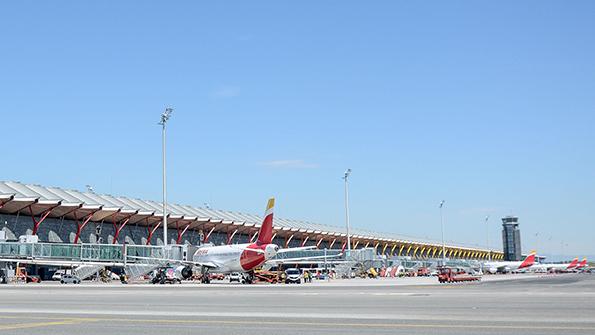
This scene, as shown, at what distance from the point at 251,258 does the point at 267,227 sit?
168 inches

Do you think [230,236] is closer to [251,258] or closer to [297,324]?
[251,258]

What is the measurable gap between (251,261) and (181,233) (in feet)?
194

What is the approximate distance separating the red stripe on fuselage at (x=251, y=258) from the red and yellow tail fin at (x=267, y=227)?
28.6 inches

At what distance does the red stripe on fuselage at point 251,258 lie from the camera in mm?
69188

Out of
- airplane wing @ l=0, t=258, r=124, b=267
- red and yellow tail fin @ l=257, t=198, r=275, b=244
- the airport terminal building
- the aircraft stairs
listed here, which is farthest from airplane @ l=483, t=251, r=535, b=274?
the aircraft stairs

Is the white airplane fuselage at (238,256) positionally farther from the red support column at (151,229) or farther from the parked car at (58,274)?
the red support column at (151,229)

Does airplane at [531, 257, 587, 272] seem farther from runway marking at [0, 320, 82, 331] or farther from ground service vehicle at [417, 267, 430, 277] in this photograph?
runway marking at [0, 320, 82, 331]

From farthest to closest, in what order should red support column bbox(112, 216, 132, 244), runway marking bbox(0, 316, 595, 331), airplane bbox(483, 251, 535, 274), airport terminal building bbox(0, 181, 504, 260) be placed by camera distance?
1. airplane bbox(483, 251, 535, 274)
2. red support column bbox(112, 216, 132, 244)
3. airport terminal building bbox(0, 181, 504, 260)
4. runway marking bbox(0, 316, 595, 331)

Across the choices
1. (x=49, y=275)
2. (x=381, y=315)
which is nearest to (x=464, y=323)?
(x=381, y=315)

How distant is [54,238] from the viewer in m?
101

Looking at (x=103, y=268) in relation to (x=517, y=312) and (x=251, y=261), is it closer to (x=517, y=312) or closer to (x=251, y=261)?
(x=251, y=261)

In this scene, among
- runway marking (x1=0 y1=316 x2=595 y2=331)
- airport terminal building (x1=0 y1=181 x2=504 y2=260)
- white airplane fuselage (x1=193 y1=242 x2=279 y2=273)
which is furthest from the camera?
airport terminal building (x1=0 y1=181 x2=504 y2=260)

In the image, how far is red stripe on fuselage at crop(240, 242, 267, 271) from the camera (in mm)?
69188

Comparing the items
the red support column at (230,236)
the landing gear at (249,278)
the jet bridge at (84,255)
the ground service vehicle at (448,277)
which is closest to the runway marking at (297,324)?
the landing gear at (249,278)
